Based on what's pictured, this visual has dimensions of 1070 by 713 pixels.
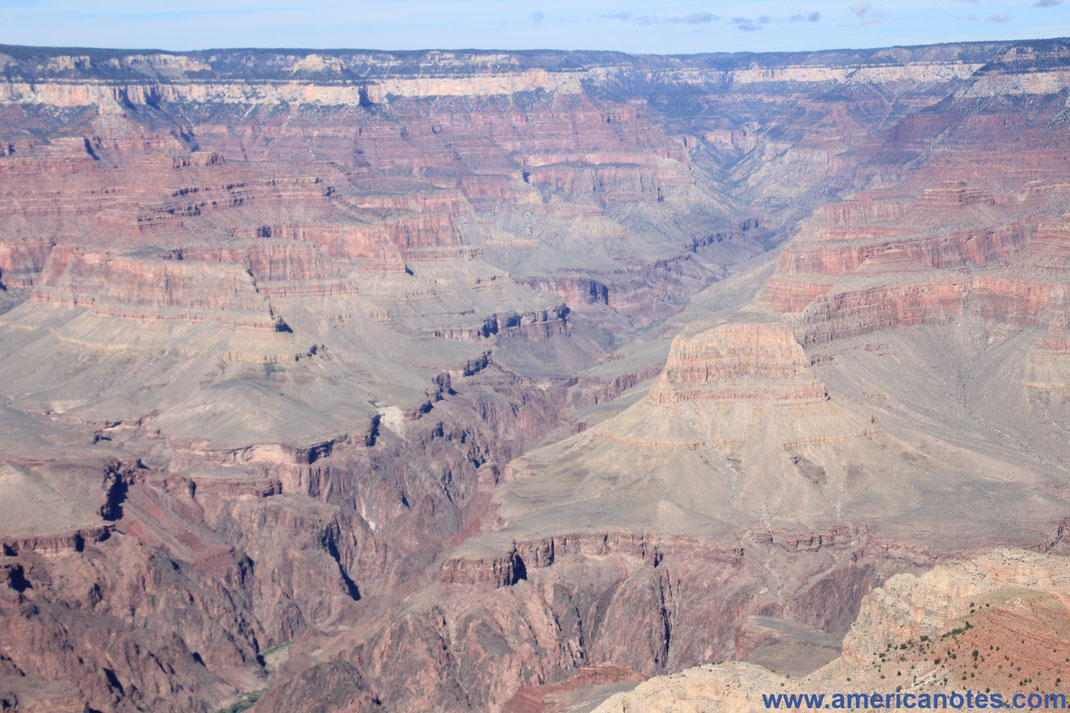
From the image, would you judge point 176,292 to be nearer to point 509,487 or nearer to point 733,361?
point 509,487

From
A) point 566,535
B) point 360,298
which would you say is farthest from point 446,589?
point 360,298

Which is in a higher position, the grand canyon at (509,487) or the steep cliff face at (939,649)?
the steep cliff face at (939,649)

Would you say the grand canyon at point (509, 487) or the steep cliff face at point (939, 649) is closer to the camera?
the steep cliff face at point (939, 649)

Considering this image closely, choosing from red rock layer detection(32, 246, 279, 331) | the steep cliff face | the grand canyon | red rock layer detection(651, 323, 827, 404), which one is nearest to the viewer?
the steep cliff face

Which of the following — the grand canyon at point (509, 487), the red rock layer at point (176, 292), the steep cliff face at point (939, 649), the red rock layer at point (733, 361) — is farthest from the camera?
the red rock layer at point (176, 292)

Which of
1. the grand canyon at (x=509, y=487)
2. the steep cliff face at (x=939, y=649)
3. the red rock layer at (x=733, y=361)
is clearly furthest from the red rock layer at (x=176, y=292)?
the steep cliff face at (x=939, y=649)

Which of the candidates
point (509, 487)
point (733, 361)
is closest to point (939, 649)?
point (509, 487)

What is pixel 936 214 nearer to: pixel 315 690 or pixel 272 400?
pixel 272 400

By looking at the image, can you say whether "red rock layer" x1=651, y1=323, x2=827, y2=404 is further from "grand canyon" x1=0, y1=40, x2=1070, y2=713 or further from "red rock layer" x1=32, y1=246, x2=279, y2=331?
"red rock layer" x1=32, y1=246, x2=279, y2=331

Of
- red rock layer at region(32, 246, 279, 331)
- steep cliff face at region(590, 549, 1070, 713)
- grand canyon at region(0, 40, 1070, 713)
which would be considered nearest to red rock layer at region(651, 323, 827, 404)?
grand canyon at region(0, 40, 1070, 713)

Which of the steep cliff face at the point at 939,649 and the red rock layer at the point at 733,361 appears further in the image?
the red rock layer at the point at 733,361

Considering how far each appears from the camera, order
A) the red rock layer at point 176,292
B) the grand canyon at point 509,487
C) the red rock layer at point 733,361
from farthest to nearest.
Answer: the red rock layer at point 176,292, the red rock layer at point 733,361, the grand canyon at point 509,487

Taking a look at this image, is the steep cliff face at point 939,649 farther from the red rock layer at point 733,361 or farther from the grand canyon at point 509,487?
the red rock layer at point 733,361

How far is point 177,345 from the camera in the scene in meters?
148
